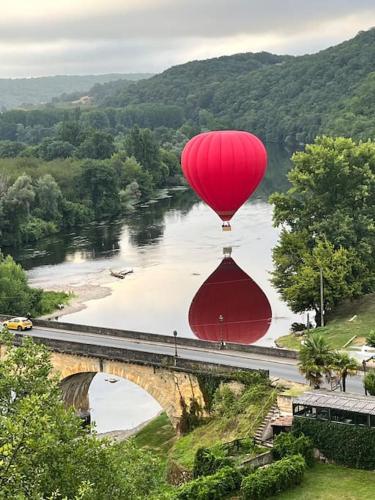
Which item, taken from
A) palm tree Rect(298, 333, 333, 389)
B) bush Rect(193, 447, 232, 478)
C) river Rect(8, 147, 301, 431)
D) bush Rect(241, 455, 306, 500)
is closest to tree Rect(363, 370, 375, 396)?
palm tree Rect(298, 333, 333, 389)

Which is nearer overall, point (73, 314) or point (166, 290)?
point (73, 314)

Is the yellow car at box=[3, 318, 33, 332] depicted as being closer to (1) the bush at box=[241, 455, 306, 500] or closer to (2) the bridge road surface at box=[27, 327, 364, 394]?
(2) the bridge road surface at box=[27, 327, 364, 394]

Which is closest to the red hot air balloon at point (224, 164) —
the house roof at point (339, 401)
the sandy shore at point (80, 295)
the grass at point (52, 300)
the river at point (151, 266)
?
the river at point (151, 266)

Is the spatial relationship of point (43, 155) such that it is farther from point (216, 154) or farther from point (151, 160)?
point (216, 154)

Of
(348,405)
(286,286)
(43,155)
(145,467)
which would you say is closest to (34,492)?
(145,467)

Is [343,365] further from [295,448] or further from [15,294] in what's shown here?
[15,294]

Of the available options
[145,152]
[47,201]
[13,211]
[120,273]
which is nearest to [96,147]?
[145,152]
